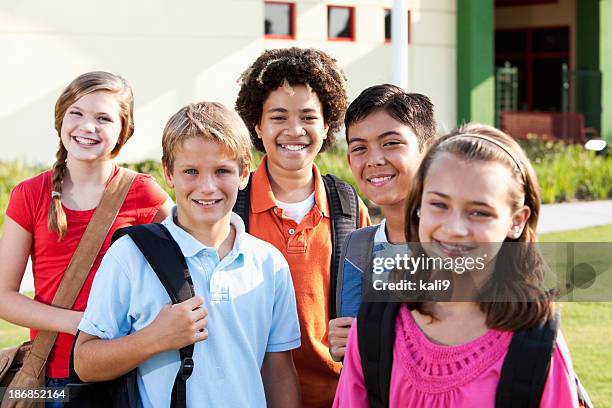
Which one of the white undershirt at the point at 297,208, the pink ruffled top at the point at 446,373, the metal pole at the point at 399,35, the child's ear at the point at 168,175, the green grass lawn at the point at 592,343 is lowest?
the green grass lawn at the point at 592,343

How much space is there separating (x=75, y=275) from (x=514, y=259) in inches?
63.4

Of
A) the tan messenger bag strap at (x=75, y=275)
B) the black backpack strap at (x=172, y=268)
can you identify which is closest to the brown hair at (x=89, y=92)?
the tan messenger bag strap at (x=75, y=275)

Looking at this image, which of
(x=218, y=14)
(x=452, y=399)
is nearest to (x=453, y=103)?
(x=218, y=14)

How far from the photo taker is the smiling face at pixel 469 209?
2334mm

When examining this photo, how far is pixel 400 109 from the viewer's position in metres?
3.22

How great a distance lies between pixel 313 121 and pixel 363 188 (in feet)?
1.53

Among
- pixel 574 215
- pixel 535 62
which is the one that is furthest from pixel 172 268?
pixel 535 62

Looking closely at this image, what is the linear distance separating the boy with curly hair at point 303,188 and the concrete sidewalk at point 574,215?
25.6ft

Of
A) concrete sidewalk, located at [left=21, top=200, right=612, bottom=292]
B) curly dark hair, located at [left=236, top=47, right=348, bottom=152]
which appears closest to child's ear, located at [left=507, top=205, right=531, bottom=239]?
curly dark hair, located at [left=236, top=47, right=348, bottom=152]

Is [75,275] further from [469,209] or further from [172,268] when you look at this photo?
[469,209]

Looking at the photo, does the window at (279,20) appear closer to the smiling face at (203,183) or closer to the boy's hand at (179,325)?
the smiling face at (203,183)

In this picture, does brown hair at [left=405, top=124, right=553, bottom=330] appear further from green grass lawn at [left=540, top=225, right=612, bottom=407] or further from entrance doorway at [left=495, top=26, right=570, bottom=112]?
entrance doorway at [left=495, top=26, right=570, bottom=112]

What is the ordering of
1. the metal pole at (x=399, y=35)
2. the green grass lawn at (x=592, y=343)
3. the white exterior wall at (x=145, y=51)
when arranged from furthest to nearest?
the white exterior wall at (x=145, y=51), the metal pole at (x=399, y=35), the green grass lawn at (x=592, y=343)

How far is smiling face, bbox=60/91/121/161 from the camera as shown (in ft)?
11.5
